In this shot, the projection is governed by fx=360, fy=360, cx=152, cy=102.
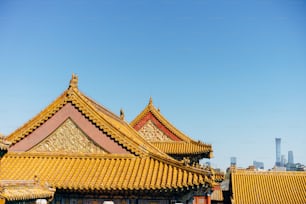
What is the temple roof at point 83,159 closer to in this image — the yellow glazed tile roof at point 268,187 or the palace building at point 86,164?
the palace building at point 86,164

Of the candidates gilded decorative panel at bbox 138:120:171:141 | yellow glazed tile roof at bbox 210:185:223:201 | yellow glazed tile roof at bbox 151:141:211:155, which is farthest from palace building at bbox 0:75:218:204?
yellow glazed tile roof at bbox 210:185:223:201

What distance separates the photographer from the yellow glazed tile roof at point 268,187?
3544cm

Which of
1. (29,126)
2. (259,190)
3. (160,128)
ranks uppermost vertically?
(160,128)

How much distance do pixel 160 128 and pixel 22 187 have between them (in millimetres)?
18817

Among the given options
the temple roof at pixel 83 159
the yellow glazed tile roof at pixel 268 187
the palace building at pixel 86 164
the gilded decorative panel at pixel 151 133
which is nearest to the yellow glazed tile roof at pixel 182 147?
the gilded decorative panel at pixel 151 133

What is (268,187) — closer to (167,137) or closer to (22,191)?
(167,137)

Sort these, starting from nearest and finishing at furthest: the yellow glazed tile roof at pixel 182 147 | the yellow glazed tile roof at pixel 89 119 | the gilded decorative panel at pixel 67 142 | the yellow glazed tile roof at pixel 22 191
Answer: the yellow glazed tile roof at pixel 22 191
the yellow glazed tile roof at pixel 89 119
the gilded decorative panel at pixel 67 142
the yellow glazed tile roof at pixel 182 147

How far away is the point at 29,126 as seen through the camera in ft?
51.2

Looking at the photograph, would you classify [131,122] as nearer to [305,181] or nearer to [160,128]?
[160,128]

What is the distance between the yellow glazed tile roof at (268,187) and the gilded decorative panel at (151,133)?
12.3 meters

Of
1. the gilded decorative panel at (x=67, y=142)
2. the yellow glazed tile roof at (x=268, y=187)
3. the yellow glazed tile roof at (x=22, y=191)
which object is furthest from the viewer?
the yellow glazed tile roof at (x=268, y=187)

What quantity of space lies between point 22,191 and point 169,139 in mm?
19057

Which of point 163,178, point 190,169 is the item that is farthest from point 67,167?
point 190,169

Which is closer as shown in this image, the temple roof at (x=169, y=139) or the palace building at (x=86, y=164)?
the palace building at (x=86, y=164)
